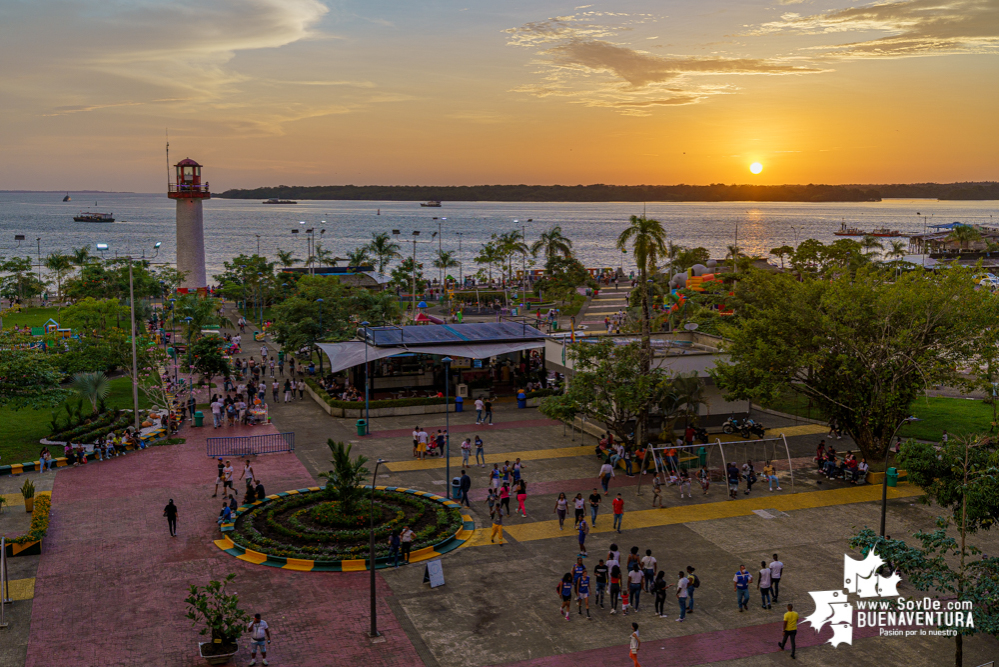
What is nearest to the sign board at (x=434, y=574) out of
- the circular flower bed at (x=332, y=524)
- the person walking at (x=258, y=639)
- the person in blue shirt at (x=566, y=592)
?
the circular flower bed at (x=332, y=524)

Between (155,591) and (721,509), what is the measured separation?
17.6 meters

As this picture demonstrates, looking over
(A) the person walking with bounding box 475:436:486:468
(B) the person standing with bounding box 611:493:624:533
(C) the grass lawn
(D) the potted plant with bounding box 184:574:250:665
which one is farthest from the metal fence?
(D) the potted plant with bounding box 184:574:250:665

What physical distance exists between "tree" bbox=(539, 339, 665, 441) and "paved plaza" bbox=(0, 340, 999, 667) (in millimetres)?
2158

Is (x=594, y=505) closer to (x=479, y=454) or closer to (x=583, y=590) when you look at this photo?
(x=583, y=590)

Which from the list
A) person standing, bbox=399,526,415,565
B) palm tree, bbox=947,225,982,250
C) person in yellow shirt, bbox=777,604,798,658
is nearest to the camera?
person in yellow shirt, bbox=777,604,798,658

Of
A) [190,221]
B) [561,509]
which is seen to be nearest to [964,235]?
[190,221]

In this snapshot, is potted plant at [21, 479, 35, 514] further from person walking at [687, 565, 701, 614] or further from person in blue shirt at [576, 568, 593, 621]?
person walking at [687, 565, 701, 614]

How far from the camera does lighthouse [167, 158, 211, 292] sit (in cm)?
8356

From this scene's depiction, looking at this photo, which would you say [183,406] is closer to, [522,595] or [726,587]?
[522,595]

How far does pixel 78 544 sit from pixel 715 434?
26.1 m

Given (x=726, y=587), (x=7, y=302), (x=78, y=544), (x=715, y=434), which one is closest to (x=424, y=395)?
(x=715, y=434)

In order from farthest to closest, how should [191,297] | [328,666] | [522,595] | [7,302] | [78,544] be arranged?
[7,302], [191,297], [78,544], [522,595], [328,666]

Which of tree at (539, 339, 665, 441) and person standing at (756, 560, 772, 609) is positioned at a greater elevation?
tree at (539, 339, 665, 441)

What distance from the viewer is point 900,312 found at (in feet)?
99.9
